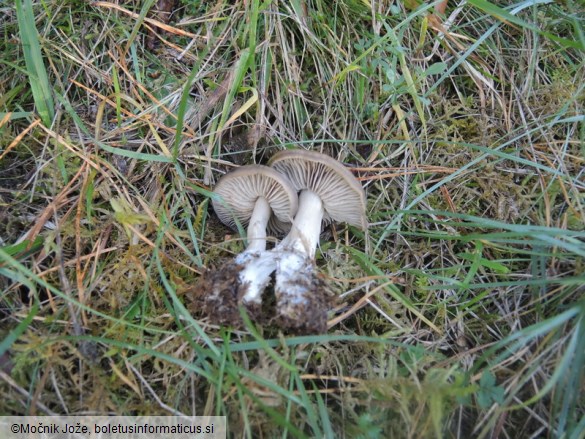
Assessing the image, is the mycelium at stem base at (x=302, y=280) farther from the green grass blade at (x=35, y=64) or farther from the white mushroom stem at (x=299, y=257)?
the green grass blade at (x=35, y=64)

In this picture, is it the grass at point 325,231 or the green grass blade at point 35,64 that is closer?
the grass at point 325,231

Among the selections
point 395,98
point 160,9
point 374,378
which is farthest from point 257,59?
point 374,378

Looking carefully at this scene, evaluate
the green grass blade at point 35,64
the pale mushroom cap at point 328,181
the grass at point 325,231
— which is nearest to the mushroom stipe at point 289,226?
the pale mushroom cap at point 328,181

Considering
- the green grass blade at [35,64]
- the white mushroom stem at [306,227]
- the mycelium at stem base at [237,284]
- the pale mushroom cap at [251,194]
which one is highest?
the green grass blade at [35,64]

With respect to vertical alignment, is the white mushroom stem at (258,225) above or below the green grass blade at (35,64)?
below

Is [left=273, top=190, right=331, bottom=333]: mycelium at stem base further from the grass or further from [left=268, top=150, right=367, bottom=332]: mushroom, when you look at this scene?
the grass

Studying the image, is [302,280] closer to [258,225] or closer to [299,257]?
[299,257]

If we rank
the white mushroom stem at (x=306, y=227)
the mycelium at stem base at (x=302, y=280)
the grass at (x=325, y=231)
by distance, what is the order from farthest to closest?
1. the white mushroom stem at (x=306, y=227)
2. the mycelium at stem base at (x=302, y=280)
3. the grass at (x=325, y=231)
